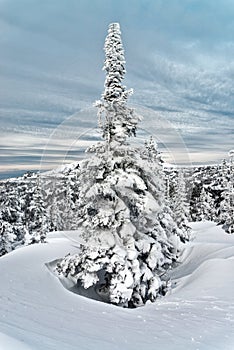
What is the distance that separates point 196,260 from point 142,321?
809 inches

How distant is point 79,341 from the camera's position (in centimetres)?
750

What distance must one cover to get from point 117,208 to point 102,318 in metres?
5.69

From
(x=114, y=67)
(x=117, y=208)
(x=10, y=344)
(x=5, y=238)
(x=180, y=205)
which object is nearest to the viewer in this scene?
(x=10, y=344)

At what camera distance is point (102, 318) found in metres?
10.7

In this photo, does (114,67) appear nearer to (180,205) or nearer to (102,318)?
(102,318)

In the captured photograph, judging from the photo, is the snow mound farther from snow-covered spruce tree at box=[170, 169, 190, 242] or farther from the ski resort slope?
snow-covered spruce tree at box=[170, 169, 190, 242]

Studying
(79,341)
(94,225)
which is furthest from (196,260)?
(79,341)

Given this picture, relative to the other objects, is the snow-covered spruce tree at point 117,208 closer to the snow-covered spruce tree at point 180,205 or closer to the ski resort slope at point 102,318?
the ski resort slope at point 102,318

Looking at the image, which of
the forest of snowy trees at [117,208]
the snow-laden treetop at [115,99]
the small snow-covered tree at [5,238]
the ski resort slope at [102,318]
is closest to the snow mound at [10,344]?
the ski resort slope at [102,318]

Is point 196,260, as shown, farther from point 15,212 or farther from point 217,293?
point 15,212

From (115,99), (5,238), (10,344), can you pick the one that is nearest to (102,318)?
(10,344)

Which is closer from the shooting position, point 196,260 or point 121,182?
point 121,182

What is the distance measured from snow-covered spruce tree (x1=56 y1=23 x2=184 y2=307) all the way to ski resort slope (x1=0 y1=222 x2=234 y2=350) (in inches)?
63.1

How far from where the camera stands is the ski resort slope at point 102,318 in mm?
7457
